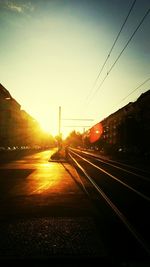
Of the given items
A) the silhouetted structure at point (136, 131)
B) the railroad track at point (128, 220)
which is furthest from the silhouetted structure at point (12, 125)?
the railroad track at point (128, 220)

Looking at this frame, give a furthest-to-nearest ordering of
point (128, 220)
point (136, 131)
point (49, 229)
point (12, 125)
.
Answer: point (12, 125) < point (136, 131) < point (128, 220) < point (49, 229)

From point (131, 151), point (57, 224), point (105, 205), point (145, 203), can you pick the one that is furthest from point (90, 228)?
point (131, 151)

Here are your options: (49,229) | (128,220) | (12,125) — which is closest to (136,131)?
(128,220)

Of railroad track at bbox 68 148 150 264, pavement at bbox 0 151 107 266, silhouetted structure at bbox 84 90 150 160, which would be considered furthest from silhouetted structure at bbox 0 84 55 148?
pavement at bbox 0 151 107 266

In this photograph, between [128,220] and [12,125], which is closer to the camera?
[128,220]

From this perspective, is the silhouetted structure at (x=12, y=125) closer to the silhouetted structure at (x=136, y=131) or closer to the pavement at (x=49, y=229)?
the silhouetted structure at (x=136, y=131)

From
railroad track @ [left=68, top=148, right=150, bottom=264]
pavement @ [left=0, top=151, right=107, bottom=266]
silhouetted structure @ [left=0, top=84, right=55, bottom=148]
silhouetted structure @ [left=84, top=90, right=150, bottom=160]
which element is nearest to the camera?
pavement @ [left=0, top=151, right=107, bottom=266]

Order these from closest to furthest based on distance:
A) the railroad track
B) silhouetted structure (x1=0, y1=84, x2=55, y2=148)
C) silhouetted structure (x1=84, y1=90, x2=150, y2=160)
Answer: the railroad track < silhouetted structure (x1=84, y1=90, x2=150, y2=160) < silhouetted structure (x1=0, y1=84, x2=55, y2=148)

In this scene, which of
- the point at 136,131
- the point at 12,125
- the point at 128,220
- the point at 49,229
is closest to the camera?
the point at 49,229

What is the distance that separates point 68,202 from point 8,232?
402 cm

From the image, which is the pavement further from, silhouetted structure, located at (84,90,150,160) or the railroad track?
silhouetted structure, located at (84,90,150,160)

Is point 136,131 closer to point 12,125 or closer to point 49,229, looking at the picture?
point 49,229

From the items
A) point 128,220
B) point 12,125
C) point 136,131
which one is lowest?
point 128,220

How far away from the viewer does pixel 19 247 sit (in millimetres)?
6062
